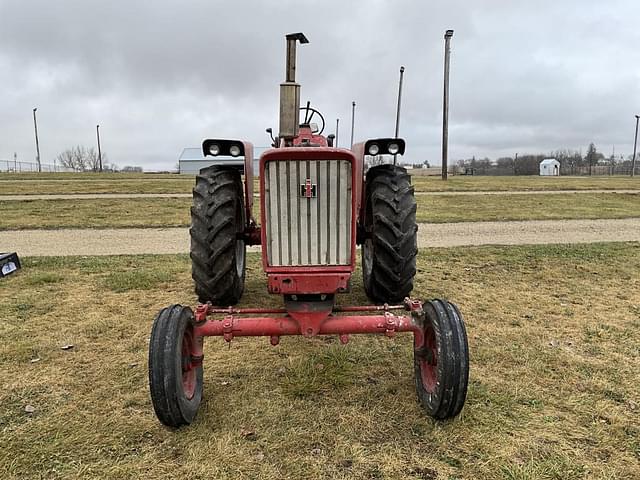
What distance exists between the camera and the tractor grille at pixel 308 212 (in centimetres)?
322

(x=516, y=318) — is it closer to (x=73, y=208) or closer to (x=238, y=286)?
(x=238, y=286)

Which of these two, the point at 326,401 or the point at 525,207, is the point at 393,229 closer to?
the point at 326,401

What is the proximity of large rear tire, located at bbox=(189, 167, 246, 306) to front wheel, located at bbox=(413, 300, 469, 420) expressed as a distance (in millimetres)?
1790

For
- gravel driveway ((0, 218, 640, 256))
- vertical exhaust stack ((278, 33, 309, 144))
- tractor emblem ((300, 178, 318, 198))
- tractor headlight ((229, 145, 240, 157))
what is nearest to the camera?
tractor emblem ((300, 178, 318, 198))

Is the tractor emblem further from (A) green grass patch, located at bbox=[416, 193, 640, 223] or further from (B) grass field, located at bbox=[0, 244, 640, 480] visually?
(A) green grass patch, located at bbox=[416, 193, 640, 223]

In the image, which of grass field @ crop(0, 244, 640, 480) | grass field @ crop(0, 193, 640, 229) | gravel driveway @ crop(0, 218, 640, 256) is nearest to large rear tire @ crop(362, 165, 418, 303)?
grass field @ crop(0, 244, 640, 480)

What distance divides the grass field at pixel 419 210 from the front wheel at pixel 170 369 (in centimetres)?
904

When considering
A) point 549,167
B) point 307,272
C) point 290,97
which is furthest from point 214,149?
point 549,167

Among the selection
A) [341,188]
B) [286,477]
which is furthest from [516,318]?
[286,477]

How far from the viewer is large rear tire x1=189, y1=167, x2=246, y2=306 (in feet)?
13.7

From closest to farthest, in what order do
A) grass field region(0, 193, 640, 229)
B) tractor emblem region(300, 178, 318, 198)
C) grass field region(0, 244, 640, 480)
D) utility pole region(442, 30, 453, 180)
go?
grass field region(0, 244, 640, 480)
tractor emblem region(300, 178, 318, 198)
grass field region(0, 193, 640, 229)
utility pole region(442, 30, 453, 180)

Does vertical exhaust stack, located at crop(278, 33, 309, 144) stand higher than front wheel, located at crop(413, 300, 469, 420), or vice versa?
vertical exhaust stack, located at crop(278, 33, 309, 144)

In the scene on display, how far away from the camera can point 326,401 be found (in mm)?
3312

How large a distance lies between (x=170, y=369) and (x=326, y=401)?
1046mm
